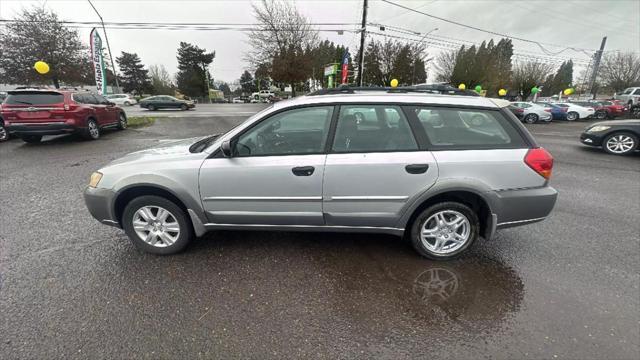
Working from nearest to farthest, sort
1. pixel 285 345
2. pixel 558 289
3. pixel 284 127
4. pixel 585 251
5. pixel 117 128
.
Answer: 1. pixel 285 345
2. pixel 558 289
3. pixel 284 127
4. pixel 585 251
5. pixel 117 128

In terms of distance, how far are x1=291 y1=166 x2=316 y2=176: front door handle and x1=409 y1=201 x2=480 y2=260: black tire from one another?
116 centimetres

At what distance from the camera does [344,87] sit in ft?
9.88

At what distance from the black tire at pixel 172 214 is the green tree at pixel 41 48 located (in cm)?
2550

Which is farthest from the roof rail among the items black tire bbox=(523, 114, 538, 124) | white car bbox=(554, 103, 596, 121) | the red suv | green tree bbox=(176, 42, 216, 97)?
green tree bbox=(176, 42, 216, 97)

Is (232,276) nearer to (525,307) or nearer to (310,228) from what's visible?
A: (310,228)

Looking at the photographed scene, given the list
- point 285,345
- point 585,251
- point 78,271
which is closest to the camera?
point 285,345

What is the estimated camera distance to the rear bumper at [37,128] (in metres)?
7.38

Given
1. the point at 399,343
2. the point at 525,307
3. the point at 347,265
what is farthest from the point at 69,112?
the point at 525,307

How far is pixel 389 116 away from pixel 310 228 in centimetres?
134

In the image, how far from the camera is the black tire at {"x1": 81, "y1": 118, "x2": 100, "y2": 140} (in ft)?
27.7

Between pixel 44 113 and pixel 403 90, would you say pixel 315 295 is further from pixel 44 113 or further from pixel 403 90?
pixel 44 113

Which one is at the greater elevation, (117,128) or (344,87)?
(344,87)

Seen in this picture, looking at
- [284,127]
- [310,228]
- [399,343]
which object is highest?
[284,127]

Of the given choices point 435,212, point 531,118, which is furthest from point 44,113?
point 531,118
